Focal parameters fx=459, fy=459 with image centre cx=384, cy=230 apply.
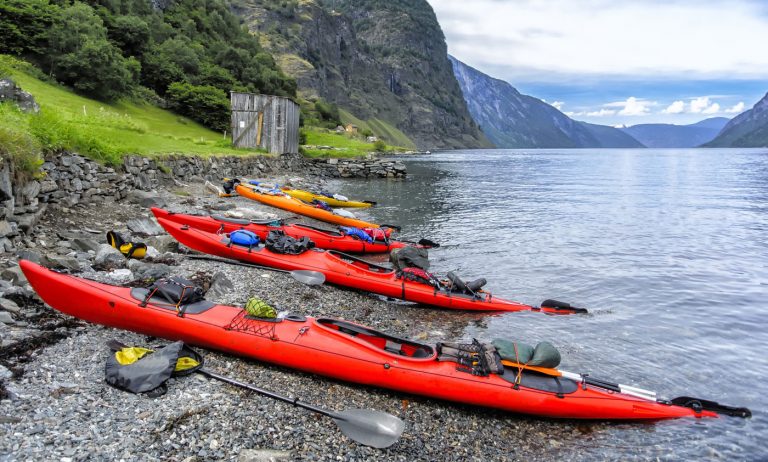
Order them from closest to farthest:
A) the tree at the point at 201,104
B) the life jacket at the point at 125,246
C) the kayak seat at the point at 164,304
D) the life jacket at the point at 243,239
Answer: the kayak seat at the point at 164,304 → the life jacket at the point at 125,246 → the life jacket at the point at 243,239 → the tree at the point at 201,104

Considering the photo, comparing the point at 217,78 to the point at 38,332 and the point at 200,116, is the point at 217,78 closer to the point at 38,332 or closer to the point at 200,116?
the point at 200,116

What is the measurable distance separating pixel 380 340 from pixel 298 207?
12.9 m

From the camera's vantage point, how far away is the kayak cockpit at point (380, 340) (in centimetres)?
687

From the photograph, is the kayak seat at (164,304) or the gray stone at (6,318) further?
the kayak seat at (164,304)

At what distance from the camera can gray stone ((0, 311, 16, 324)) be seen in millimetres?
5961

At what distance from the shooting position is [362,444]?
16.7 ft

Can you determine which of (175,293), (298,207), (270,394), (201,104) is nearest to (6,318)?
(175,293)

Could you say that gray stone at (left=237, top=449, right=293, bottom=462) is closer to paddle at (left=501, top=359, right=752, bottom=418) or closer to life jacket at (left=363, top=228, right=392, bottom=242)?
Result: paddle at (left=501, top=359, right=752, bottom=418)

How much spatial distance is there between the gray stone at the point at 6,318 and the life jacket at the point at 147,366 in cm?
131

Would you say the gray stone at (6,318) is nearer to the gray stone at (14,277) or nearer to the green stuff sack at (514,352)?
the gray stone at (14,277)

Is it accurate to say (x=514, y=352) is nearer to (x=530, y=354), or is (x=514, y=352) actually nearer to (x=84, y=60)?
(x=530, y=354)

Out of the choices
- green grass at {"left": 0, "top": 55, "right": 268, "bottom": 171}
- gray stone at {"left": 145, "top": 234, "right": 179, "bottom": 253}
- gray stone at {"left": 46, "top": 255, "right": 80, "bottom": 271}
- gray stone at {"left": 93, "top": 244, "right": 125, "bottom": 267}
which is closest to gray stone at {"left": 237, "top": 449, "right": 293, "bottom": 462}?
gray stone at {"left": 46, "top": 255, "right": 80, "bottom": 271}

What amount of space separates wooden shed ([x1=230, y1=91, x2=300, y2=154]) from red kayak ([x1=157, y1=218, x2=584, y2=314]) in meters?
18.5

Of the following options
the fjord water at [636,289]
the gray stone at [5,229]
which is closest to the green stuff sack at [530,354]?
the fjord water at [636,289]
